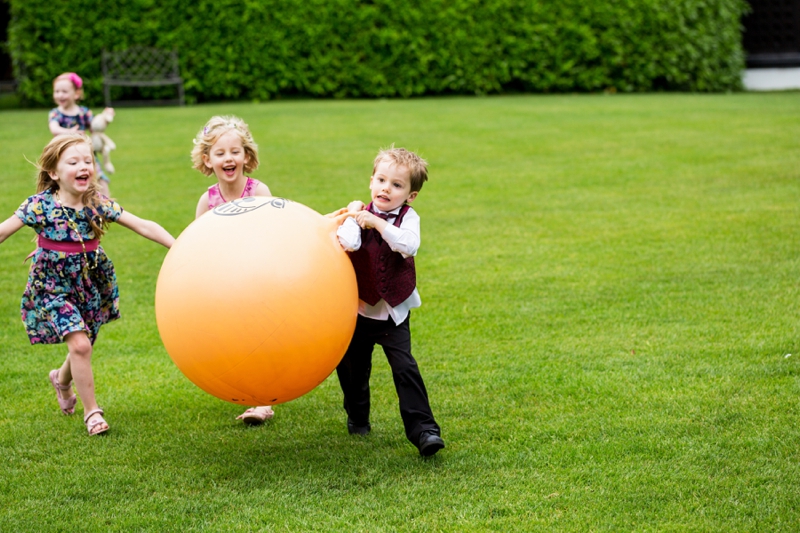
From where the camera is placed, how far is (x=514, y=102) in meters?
19.0

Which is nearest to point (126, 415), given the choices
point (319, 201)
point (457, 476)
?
point (457, 476)

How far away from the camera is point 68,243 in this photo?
4.69 m

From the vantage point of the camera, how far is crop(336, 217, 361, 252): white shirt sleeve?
13.6 ft

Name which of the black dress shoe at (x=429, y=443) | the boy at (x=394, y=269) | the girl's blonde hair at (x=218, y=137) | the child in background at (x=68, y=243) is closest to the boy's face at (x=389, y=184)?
the boy at (x=394, y=269)

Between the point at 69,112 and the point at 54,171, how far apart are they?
6308mm

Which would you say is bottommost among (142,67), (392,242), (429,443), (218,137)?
(429,443)

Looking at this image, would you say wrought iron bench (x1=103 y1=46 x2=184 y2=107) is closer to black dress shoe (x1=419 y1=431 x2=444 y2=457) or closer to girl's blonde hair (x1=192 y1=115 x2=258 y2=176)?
girl's blonde hair (x1=192 y1=115 x2=258 y2=176)

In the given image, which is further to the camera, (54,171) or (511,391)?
(511,391)

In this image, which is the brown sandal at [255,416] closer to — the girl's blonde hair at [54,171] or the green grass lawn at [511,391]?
the green grass lawn at [511,391]

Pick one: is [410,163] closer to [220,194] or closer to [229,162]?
[229,162]

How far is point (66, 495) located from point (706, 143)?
11.4m

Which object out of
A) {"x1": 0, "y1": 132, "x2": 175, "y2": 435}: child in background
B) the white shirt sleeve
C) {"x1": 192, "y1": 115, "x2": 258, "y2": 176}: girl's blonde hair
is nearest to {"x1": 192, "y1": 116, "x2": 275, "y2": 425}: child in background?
{"x1": 192, "y1": 115, "x2": 258, "y2": 176}: girl's blonde hair

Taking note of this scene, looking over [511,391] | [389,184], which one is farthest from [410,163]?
[511,391]

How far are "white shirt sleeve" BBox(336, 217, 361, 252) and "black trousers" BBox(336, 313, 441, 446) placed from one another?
→ 41 cm
